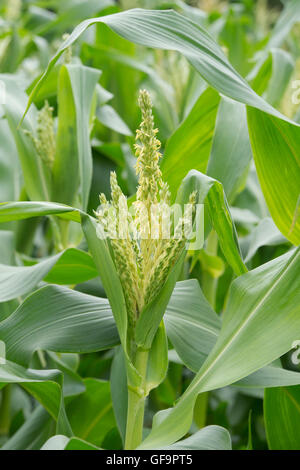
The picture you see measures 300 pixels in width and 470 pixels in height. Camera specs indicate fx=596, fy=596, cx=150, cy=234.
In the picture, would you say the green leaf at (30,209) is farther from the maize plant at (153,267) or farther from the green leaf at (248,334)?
the green leaf at (248,334)

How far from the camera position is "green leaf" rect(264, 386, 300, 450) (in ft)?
2.54

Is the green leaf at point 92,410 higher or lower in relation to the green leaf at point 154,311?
lower

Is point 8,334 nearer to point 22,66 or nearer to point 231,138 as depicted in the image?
point 231,138

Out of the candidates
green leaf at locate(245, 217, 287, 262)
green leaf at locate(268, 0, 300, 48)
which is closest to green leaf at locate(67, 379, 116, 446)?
green leaf at locate(245, 217, 287, 262)

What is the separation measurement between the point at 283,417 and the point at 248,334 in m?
0.27

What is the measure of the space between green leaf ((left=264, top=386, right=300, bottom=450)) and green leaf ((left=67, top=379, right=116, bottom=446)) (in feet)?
0.88

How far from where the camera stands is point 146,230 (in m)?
0.56

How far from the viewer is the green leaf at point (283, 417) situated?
773mm

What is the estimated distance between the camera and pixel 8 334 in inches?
26.6

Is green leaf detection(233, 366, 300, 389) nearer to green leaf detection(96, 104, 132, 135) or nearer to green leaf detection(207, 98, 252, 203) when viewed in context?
green leaf detection(207, 98, 252, 203)

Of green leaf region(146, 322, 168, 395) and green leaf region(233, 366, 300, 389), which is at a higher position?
green leaf region(146, 322, 168, 395)

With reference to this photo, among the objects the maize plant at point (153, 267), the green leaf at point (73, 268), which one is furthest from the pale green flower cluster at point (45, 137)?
the green leaf at point (73, 268)

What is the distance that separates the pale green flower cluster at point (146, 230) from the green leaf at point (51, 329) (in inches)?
4.7
